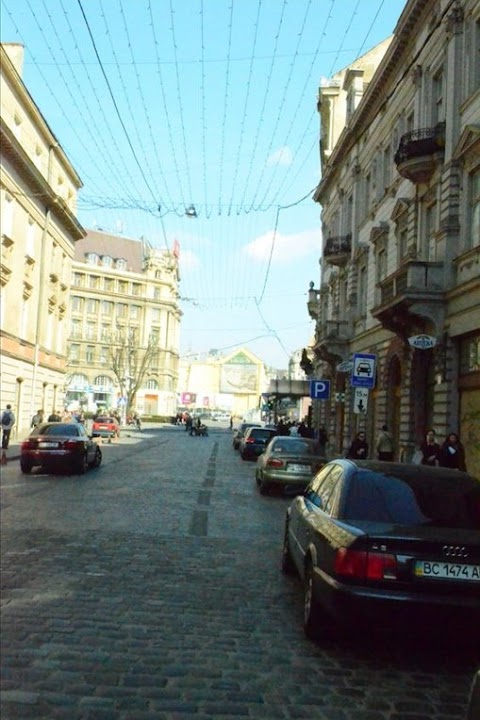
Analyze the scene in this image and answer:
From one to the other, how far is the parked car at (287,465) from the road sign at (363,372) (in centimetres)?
208

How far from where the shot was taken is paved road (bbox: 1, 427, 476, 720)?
4.64 meters

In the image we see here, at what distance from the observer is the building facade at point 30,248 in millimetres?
37219

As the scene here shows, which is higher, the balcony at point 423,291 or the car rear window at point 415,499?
the balcony at point 423,291

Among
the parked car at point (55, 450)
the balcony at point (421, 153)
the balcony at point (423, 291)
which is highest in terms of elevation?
the balcony at point (421, 153)

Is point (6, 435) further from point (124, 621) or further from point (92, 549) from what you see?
point (124, 621)

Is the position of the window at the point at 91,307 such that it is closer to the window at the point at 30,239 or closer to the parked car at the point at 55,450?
the window at the point at 30,239

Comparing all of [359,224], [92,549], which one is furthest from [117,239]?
[92,549]

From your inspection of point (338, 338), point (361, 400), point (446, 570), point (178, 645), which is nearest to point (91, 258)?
point (338, 338)

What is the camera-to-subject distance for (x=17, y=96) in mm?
38562

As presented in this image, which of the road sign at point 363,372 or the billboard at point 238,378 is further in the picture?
the billboard at point 238,378

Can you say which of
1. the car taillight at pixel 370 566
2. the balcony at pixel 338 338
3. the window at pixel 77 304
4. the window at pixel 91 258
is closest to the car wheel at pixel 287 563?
the car taillight at pixel 370 566

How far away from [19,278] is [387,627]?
122 ft

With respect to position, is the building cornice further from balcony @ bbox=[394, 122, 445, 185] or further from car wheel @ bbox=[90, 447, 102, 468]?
balcony @ bbox=[394, 122, 445, 185]

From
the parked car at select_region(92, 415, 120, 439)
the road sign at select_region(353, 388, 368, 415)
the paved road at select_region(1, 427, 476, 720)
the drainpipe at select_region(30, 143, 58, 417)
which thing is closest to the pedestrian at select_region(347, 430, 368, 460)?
the road sign at select_region(353, 388, 368, 415)
